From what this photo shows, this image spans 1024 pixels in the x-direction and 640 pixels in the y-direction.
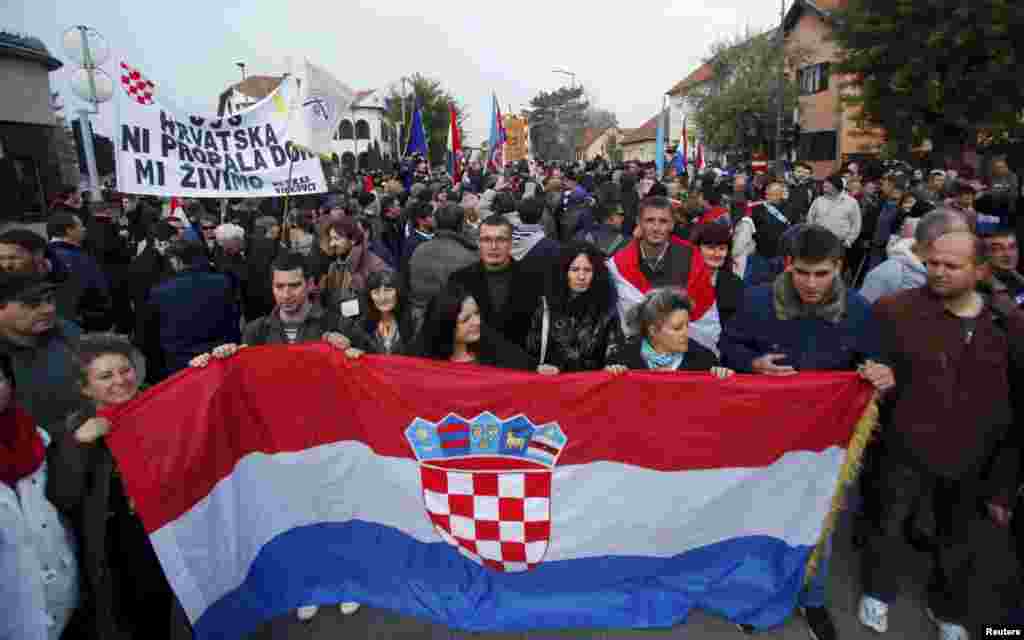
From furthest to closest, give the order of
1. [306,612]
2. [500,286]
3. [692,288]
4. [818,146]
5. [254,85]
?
[254,85] < [818,146] < [500,286] < [692,288] < [306,612]

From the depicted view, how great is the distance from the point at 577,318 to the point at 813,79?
122 feet

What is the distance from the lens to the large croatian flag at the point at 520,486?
2.93 metres

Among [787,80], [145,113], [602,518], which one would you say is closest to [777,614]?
[602,518]

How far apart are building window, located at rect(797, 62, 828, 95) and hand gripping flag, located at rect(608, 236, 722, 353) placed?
34.8 m

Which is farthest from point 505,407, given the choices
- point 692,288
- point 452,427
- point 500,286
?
point 692,288

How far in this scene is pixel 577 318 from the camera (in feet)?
12.5

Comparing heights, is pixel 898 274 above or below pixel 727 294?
above

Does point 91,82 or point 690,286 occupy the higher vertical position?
point 91,82

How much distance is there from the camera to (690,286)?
4098 mm

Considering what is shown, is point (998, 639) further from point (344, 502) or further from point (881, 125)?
point (881, 125)

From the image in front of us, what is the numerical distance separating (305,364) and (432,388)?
0.68 meters

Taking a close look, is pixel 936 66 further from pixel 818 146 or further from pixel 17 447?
pixel 17 447

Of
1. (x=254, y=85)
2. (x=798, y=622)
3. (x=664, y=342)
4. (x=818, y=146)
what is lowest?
(x=798, y=622)

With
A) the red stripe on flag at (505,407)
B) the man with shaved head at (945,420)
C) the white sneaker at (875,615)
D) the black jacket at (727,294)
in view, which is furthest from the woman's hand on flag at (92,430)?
the black jacket at (727,294)
